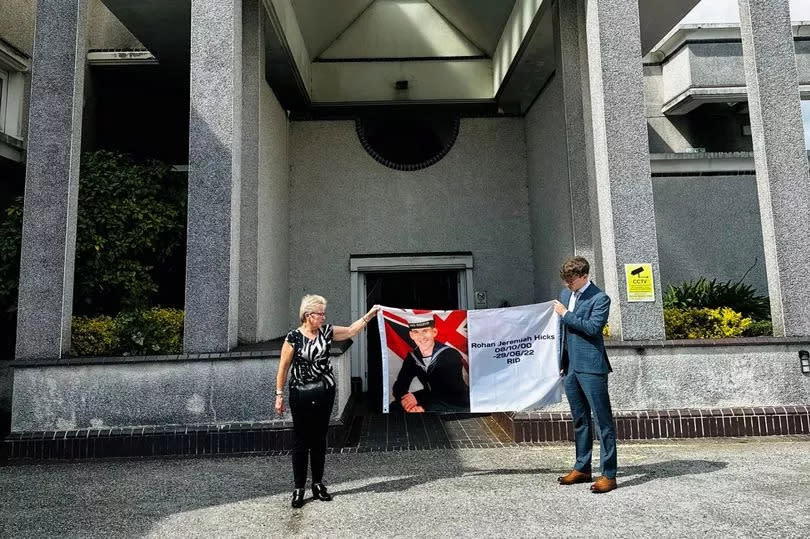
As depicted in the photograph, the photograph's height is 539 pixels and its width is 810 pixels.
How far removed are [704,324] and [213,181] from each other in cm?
673

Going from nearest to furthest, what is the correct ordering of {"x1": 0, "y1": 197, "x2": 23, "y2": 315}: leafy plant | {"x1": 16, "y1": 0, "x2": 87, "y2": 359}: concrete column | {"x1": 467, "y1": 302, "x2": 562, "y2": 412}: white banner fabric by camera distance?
{"x1": 467, "y1": 302, "x2": 562, "y2": 412}: white banner fabric
{"x1": 16, "y1": 0, "x2": 87, "y2": 359}: concrete column
{"x1": 0, "y1": 197, "x2": 23, "y2": 315}: leafy plant

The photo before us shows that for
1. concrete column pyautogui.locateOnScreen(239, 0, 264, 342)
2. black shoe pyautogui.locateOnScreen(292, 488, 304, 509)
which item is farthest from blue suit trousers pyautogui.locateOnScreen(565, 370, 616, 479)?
concrete column pyautogui.locateOnScreen(239, 0, 264, 342)

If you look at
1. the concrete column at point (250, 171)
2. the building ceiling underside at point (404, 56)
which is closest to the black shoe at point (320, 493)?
the concrete column at point (250, 171)

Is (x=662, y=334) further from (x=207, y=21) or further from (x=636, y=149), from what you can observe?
(x=207, y=21)

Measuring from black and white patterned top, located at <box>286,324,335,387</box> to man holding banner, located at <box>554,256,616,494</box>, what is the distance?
2123mm

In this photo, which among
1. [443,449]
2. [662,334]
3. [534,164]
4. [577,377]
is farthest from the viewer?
[534,164]

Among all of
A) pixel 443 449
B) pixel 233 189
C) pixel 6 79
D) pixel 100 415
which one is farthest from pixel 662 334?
pixel 6 79

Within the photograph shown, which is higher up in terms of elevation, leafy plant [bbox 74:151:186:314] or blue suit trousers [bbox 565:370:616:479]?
leafy plant [bbox 74:151:186:314]

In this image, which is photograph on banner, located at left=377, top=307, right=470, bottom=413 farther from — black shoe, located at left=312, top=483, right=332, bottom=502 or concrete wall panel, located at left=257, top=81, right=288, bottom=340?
concrete wall panel, located at left=257, top=81, right=288, bottom=340

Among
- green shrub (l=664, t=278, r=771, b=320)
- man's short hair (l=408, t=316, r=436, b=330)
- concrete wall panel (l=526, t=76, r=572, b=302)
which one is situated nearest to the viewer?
man's short hair (l=408, t=316, r=436, b=330)

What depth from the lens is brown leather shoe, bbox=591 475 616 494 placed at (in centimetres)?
470

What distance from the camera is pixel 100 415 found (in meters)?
6.67

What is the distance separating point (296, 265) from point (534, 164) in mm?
5423

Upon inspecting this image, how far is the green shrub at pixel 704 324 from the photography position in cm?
739
